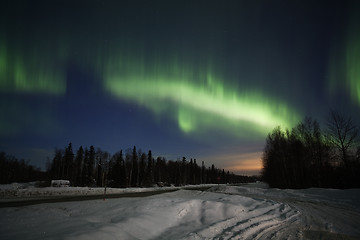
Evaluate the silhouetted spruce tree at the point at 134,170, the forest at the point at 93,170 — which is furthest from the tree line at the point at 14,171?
the silhouetted spruce tree at the point at 134,170

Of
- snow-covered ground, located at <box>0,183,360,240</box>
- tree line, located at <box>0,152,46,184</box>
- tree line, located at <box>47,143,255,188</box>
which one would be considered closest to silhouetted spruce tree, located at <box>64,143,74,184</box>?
tree line, located at <box>47,143,255,188</box>

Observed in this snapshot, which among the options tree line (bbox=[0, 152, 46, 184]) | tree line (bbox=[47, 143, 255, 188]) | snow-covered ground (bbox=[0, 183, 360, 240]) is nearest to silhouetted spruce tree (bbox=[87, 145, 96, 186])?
tree line (bbox=[47, 143, 255, 188])

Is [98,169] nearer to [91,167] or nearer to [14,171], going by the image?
[91,167]

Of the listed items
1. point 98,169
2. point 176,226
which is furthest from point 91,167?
point 176,226

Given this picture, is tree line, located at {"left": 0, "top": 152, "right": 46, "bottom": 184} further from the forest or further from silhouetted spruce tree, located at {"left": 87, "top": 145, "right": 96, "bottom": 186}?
silhouetted spruce tree, located at {"left": 87, "top": 145, "right": 96, "bottom": 186}

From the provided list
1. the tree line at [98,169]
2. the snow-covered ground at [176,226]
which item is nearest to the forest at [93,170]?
the tree line at [98,169]

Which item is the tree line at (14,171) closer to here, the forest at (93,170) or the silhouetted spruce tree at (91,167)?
the forest at (93,170)

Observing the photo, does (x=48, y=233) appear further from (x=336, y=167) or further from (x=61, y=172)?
(x=61, y=172)

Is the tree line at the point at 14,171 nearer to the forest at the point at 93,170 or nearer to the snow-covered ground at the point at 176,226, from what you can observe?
the forest at the point at 93,170

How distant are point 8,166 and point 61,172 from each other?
28.7m

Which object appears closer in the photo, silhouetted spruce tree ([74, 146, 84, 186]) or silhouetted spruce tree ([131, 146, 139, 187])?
silhouetted spruce tree ([131, 146, 139, 187])

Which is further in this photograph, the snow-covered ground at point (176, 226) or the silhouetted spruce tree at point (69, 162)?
the silhouetted spruce tree at point (69, 162)

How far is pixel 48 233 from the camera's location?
5.59 metres

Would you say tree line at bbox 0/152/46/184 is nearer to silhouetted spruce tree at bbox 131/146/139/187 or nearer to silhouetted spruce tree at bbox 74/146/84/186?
silhouetted spruce tree at bbox 74/146/84/186
